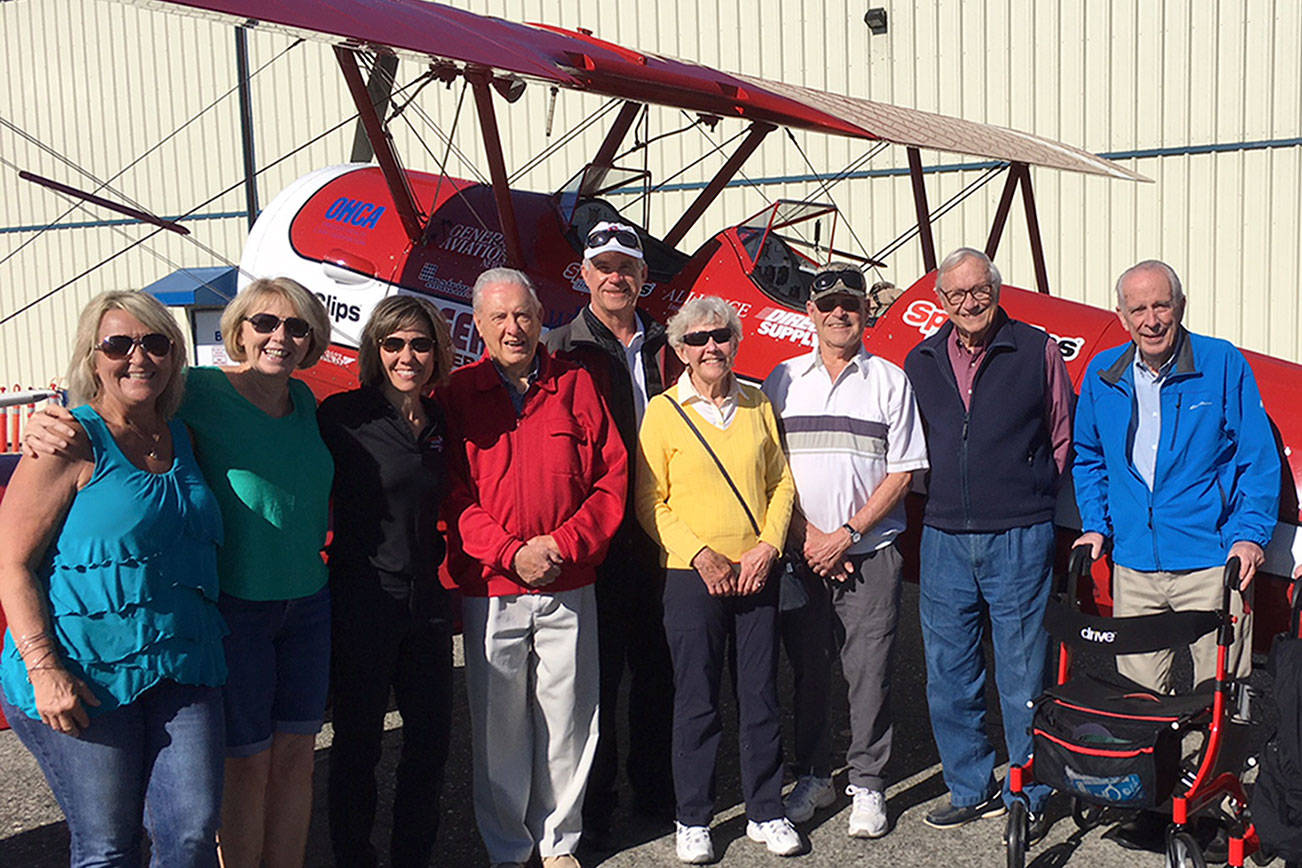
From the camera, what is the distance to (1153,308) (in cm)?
362

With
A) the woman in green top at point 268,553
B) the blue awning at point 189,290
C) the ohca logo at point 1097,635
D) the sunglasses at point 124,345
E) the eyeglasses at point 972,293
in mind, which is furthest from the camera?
the blue awning at point 189,290

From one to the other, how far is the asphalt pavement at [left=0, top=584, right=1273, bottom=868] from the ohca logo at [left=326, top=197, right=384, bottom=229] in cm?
300

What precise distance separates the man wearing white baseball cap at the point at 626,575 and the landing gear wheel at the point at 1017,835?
119 cm

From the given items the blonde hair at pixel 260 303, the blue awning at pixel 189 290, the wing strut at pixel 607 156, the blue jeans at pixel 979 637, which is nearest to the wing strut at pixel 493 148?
the wing strut at pixel 607 156

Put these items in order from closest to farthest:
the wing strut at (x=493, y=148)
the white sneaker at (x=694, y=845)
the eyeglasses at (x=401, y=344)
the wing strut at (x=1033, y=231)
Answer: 1. the eyeglasses at (x=401, y=344)
2. the white sneaker at (x=694, y=845)
3. the wing strut at (x=493, y=148)
4. the wing strut at (x=1033, y=231)

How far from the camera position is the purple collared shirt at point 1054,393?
3.93 m

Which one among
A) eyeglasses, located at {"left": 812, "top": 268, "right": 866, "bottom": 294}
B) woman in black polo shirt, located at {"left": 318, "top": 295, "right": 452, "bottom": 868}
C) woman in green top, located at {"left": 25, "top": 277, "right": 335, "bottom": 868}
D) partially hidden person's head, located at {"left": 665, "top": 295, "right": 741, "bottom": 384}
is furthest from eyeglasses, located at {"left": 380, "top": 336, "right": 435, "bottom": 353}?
eyeglasses, located at {"left": 812, "top": 268, "right": 866, "bottom": 294}

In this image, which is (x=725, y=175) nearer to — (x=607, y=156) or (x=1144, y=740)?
(x=607, y=156)

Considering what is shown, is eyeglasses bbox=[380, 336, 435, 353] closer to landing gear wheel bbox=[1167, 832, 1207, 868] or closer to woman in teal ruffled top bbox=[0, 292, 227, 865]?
woman in teal ruffled top bbox=[0, 292, 227, 865]

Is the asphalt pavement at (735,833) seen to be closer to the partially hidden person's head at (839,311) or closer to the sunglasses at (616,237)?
the partially hidden person's head at (839,311)

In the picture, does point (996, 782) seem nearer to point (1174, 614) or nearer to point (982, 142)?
point (1174, 614)

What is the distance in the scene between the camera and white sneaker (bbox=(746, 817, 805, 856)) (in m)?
3.77

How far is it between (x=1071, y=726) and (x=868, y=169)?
10.7 metres

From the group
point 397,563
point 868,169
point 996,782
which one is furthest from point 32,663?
point 868,169
